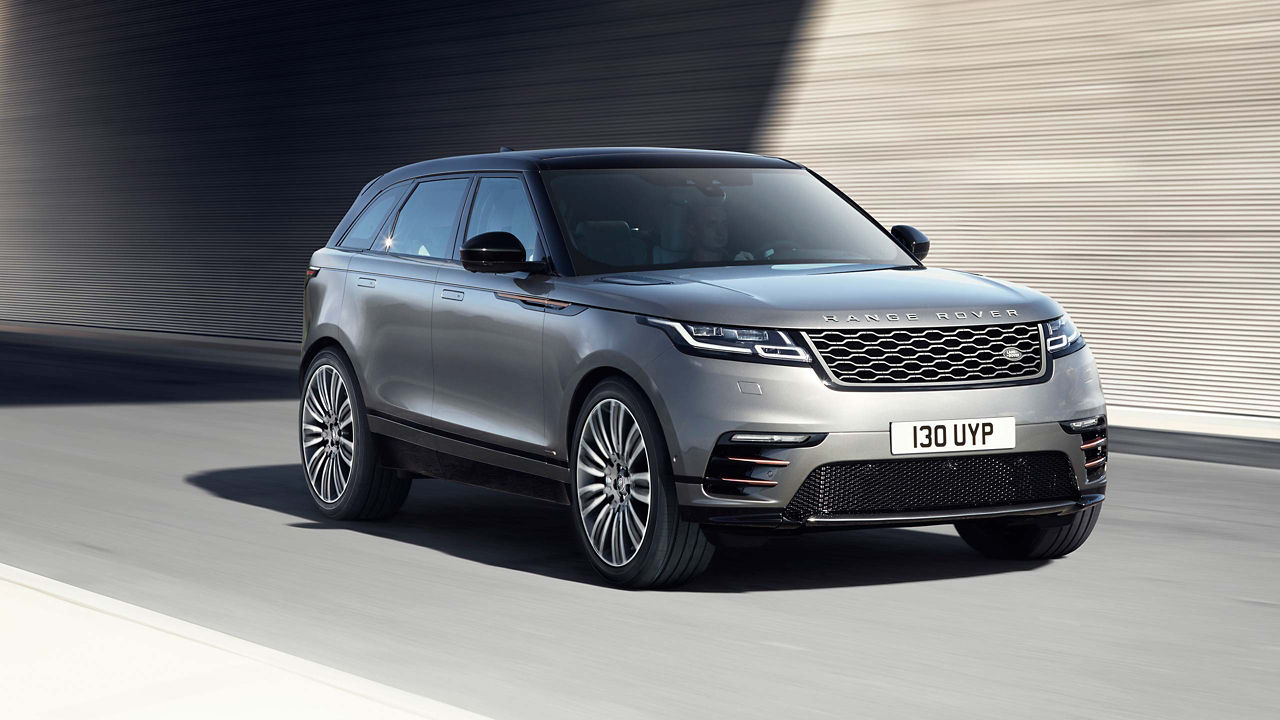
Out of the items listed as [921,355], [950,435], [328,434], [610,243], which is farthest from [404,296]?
[950,435]

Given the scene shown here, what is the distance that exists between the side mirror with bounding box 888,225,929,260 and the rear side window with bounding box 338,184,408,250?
2559mm

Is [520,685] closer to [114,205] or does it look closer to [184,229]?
[184,229]

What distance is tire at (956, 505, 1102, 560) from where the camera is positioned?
A: 720 centimetres

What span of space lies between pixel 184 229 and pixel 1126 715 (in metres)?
22.1

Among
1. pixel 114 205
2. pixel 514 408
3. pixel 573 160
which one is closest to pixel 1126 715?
pixel 514 408

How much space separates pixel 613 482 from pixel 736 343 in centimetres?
84

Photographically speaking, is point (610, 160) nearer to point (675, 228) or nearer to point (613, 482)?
point (675, 228)

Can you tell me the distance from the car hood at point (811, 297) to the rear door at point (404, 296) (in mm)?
1201

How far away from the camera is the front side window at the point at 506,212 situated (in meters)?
7.70

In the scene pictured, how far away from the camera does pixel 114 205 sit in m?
27.0

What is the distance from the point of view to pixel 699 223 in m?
7.73

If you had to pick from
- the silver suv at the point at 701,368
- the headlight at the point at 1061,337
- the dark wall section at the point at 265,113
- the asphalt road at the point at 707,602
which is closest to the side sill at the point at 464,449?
the silver suv at the point at 701,368

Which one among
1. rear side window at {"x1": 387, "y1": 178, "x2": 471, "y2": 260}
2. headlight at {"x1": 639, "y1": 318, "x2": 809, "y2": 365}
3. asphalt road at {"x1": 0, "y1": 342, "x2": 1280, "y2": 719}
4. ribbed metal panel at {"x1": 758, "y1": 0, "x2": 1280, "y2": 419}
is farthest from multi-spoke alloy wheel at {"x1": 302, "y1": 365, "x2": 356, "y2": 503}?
ribbed metal panel at {"x1": 758, "y1": 0, "x2": 1280, "y2": 419}

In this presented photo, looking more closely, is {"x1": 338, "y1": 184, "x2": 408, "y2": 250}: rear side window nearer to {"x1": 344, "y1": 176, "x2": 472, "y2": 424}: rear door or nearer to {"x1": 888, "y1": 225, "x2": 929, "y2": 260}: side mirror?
{"x1": 344, "y1": 176, "x2": 472, "y2": 424}: rear door
